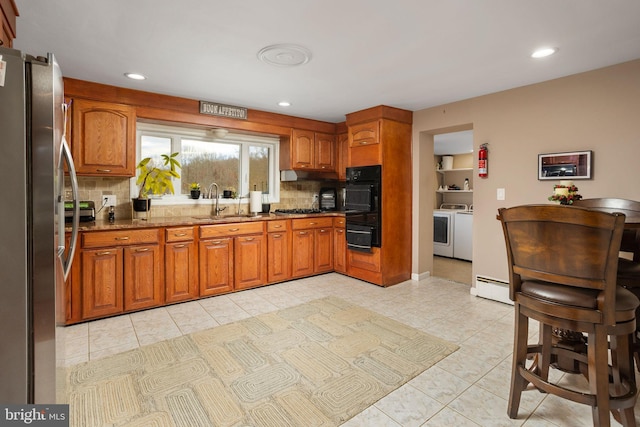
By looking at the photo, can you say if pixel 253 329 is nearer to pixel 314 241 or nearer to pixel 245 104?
pixel 314 241

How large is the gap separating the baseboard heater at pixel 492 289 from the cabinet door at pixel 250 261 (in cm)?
265

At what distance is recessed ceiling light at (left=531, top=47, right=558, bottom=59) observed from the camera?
2.49m

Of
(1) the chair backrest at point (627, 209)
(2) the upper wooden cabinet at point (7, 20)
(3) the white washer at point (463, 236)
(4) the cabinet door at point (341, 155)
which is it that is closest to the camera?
(2) the upper wooden cabinet at point (7, 20)

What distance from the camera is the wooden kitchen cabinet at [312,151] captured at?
4762 mm

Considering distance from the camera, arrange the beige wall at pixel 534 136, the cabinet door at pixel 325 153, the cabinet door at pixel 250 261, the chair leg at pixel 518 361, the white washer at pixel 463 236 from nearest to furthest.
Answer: the chair leg at pixel 518 361, the beige wall at pixel 534 136, the cabinet door at pixel 250 261, the cabinet door at pixel 325 153, the white washer at pixel 463 236

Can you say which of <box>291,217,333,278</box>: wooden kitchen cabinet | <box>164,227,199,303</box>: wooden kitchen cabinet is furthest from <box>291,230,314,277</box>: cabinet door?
<box>164,227,199,303</box>: wooden kitchen cabinet

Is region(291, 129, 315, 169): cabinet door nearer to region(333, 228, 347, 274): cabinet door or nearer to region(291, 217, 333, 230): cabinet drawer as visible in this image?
region(291, 217, 333, 230): cabinet drawer

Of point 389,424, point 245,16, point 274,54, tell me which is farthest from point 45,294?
point 274,54

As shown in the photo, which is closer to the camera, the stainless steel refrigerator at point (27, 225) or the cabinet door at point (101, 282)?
the stainless steel refrigerator at point (27, 225)

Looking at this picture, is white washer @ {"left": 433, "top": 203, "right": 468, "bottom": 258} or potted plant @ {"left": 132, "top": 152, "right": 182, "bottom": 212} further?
white washer @ {"left": 433, "top": 203, "right": 468, "bottom": 258}

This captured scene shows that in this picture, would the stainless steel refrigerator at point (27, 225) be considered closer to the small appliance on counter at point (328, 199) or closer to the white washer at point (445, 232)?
the small appliance on counter at point (328, 199)

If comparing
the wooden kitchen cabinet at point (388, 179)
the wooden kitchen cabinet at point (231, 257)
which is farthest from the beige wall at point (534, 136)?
the wooden kitchen cabinet at point (231, 257)

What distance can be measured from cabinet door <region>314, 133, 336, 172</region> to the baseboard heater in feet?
8.83

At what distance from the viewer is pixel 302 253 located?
452 centimetres
